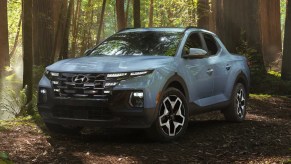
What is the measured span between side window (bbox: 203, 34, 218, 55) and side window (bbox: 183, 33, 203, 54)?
0.36m

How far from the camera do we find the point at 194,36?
8422mm

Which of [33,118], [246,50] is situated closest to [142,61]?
[33,118]

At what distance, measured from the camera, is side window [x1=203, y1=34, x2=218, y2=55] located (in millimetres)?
8835

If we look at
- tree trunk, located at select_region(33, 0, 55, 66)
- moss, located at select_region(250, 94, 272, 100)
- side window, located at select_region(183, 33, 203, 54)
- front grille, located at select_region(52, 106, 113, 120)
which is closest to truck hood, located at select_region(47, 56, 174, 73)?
front grille, located at select_region(52, 106, 113, 120)

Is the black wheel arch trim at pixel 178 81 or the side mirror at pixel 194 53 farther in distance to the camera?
the side mirror at pixel 194 53

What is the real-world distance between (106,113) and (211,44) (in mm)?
3229

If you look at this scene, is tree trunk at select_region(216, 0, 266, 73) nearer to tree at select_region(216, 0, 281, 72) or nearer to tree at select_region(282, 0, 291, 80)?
tree at select_region(216, 0, 281, 72)

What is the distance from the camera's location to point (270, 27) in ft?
87.2

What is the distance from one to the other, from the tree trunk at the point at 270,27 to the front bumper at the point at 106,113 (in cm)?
1982

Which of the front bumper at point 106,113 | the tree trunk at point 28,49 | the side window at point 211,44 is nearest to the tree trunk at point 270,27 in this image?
the side window at point 211,44

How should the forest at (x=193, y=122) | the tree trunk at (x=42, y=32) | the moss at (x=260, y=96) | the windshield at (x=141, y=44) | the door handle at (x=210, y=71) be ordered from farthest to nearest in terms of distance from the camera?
the tree trunk at (x=42, y=32) → the moss at (x=260, y=96) → the door handle at (x=210, y=71) → the windshield at (x=141, y=44) → the forest at (x=193, y=122)

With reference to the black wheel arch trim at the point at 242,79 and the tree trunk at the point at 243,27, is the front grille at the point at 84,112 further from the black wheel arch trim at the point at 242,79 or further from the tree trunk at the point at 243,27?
the tree trunk at the point at 243,27

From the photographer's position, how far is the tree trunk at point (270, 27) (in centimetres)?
2578

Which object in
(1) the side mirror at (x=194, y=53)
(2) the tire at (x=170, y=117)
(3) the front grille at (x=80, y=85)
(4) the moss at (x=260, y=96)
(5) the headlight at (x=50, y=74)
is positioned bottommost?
(4) the moss at (x=260, y=96)
